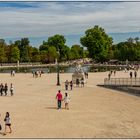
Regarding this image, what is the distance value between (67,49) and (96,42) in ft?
134

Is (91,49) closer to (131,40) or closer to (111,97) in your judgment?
(131,40)

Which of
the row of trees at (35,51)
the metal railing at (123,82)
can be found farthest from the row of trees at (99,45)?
the metal railing at (123,82)

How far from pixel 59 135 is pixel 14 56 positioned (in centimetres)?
12107

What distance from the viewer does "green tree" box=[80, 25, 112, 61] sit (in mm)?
132375

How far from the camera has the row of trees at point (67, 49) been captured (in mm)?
133625

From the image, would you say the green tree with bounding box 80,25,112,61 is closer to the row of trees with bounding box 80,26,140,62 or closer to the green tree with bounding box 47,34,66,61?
the row of trees with bounding box 80,26,140,62

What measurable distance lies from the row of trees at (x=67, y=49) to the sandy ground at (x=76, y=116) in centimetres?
8484

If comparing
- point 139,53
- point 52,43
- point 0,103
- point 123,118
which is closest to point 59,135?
point 123,118

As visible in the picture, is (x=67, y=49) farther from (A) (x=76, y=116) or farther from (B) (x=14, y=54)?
(A) (x=76, y=116)

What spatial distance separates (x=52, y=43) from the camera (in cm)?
16925

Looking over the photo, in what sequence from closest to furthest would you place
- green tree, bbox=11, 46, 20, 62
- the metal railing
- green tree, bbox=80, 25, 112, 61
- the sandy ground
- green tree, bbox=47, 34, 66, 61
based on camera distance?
the sandy ground → the metal railing → green tree, bbox=80, 25, 112, 61 → green tree, bbox=11, 46, 20, 62 → green tree, bbox=47, 34, 66, 61

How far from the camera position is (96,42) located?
13175 centimetres

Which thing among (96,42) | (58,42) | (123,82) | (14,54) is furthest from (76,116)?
(58,42)

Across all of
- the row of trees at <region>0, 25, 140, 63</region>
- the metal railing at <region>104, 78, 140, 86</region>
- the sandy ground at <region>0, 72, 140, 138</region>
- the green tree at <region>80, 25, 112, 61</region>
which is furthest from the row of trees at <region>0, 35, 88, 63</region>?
the sandy ground at <region>0, 72, 140, 138</region>
